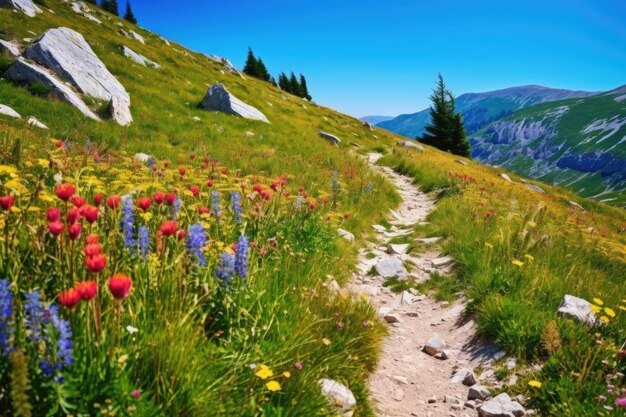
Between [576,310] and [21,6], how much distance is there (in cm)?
3044

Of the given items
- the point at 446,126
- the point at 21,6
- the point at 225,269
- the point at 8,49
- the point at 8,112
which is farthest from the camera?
the point at 446,126

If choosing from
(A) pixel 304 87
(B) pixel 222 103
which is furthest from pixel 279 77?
(B) pixel 222 103

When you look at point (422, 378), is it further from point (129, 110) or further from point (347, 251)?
point (129, 110)

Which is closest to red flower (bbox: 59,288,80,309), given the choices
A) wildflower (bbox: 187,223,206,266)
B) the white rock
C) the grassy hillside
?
the grassy hillside

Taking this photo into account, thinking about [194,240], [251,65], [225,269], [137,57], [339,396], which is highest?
[251,65]

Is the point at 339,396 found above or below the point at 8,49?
below

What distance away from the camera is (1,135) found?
8797 millimetres

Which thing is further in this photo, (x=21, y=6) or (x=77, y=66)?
(x=21, y=6)

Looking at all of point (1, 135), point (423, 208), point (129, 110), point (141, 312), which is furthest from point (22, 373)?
point (129, 110)

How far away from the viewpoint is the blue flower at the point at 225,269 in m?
3.25

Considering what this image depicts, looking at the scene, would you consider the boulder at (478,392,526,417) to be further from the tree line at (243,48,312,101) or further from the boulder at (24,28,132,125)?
the tree line at (243,48,312,101)

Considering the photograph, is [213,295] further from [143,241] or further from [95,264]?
[95,264]

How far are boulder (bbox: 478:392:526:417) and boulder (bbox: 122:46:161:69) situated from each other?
85.9 ft

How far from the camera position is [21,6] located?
2291 cm
